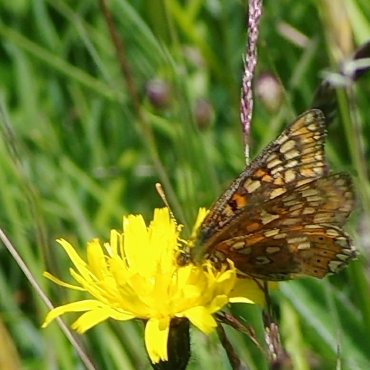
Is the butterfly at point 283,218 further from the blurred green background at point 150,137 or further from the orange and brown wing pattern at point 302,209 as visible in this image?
the blurred green background at point 150,137

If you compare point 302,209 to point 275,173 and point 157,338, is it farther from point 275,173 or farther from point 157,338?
point 157,338

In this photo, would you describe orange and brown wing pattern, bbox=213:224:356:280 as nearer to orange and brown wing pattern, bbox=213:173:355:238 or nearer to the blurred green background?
orange and brown wing pattern, bbox=213:173:355:238

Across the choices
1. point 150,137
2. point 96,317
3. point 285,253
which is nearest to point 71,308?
point 96,317

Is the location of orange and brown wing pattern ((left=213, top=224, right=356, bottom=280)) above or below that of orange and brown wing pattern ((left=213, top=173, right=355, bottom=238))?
below

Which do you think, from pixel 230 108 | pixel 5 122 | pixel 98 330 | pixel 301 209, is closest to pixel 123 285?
pixel 301 209

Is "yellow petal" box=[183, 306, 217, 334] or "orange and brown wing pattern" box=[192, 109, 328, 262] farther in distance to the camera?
"orange and brown wing pattern" box=[192, 109, 328, 262]

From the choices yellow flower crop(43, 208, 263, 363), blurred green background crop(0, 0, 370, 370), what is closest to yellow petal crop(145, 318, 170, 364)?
yellow flower crop(43, 208, 263, 363)

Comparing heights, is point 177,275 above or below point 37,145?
below

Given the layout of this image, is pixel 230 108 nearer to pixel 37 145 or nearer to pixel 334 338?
pixel 37 145
